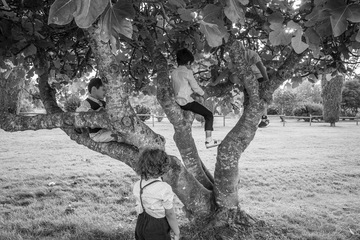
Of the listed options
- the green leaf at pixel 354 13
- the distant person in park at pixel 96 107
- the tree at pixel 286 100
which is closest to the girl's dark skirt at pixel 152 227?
the distant person in park at pixel 96 107

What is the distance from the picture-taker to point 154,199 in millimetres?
2590

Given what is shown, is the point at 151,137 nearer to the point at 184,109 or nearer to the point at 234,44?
the point at 184,109

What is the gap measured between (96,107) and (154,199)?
1861 mm

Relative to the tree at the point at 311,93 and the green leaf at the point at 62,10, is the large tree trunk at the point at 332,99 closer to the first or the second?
the green leaf at the point at 62,10

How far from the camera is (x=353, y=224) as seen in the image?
4.79m

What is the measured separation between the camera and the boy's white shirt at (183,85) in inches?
154

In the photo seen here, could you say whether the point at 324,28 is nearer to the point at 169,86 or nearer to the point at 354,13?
the point at 354,13

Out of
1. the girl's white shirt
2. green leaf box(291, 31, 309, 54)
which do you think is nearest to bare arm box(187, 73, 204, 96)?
the girl's white shirt

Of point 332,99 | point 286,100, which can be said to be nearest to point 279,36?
point 332,99

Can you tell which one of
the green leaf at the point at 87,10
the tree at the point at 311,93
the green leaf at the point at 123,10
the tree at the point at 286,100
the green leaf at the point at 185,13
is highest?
the tree at the point at 311,93

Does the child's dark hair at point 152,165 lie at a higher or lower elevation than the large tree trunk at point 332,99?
lower

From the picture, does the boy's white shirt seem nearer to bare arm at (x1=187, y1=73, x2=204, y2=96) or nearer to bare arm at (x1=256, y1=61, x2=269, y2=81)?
bare arm at (x1=187, y1=73, x2=204, y2=96)

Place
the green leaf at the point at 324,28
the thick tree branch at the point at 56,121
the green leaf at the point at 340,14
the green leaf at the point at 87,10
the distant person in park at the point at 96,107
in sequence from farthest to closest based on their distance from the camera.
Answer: the distant person in park at the point at 96,107, the thick tree branch at the point at 56,121, the green leaf at the point at 324,28, the green leaf at the point at 340,14, the green leaf at the point at 87,10

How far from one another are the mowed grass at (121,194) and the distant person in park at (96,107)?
1.69 meters
